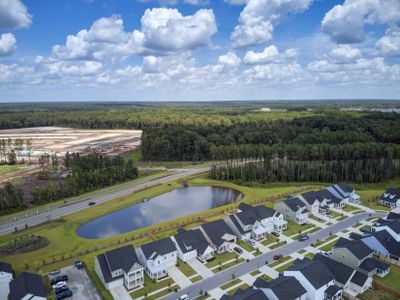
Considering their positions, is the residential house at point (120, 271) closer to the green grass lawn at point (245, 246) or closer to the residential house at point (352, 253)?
the green grass lawn at point (245, 246)

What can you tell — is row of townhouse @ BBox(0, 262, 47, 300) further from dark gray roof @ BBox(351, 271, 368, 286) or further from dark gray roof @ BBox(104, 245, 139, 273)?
dark gray roof @ BBox(351, 271, 368, 286)

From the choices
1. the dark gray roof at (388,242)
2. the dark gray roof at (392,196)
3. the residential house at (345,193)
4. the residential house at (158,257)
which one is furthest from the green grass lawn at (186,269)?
the dark gray roof at (392,196)

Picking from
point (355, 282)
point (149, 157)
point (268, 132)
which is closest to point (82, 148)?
point (149, 157)

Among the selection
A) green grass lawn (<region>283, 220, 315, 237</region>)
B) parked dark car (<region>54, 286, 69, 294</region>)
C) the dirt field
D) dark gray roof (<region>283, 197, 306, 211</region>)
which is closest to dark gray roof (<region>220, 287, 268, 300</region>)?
parked dark car (<region>54, 286, 69, 294</region>)

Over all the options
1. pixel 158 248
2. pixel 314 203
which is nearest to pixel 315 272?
pixel 158 248

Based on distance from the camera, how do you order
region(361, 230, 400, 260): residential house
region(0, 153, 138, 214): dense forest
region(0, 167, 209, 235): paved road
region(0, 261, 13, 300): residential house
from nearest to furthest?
region(0, 261, 13, 300): residential house < region(361, 230, 400, 260): residential house < region(0, 167, 209, 235): paved road < region(0, 153, 138, 214): dense forest
